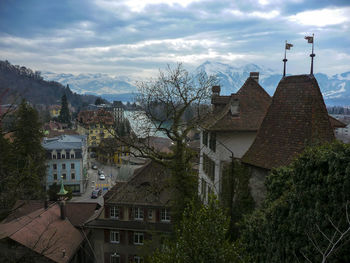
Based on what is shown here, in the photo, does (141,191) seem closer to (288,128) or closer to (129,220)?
(129,220)

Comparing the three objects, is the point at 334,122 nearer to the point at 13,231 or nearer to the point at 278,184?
the point at 278,184

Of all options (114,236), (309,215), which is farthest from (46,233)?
(309,215)

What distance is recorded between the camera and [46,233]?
2531 centimetres

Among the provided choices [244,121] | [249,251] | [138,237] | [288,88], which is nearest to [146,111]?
[244,121]

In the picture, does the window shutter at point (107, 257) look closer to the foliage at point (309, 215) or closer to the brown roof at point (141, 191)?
the brown roof at point (141, 191)

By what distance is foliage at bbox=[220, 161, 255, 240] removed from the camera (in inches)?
566

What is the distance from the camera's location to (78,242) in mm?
26422

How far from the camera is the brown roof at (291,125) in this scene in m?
12.3

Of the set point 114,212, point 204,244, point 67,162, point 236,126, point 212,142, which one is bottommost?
point 67,162

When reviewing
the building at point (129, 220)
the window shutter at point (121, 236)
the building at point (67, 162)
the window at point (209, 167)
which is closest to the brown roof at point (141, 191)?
the building at point (129, 220)

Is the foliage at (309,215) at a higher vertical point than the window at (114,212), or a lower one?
higher

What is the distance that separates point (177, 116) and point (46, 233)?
1769 cm

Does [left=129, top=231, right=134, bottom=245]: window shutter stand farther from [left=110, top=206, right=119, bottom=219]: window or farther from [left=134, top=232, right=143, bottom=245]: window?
[left=110, top=206, right=119, bottom=219]: window

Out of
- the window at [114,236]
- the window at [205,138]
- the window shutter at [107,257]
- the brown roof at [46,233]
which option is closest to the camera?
the window at [205,138]
